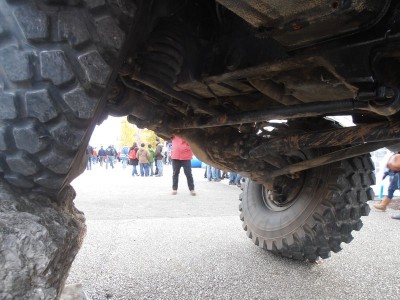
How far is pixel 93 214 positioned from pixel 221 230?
1963 mm

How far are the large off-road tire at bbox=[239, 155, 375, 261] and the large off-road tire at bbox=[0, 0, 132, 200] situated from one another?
Answer: 176 centimetres

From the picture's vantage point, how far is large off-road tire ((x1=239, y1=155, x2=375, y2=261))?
231cm

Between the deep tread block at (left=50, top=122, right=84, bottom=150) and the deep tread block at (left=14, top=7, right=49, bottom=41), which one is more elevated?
the deep tread block at (left=14, top=7, right=49, bottom=41)

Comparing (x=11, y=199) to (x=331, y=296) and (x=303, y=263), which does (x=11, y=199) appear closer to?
(x=331, y=296)

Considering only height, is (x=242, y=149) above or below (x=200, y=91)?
below

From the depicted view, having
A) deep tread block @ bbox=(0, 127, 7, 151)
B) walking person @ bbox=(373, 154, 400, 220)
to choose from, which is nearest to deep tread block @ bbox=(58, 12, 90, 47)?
deep tread block @ bbox=(0, 127, 7, 151)

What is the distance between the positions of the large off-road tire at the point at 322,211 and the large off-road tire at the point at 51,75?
1.76m

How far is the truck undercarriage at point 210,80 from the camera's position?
1.04 metres

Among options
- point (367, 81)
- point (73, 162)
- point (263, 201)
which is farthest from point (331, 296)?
point (73, 162)

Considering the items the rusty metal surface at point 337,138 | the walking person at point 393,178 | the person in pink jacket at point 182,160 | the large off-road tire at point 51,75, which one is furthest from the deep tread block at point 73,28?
the person in pink jacket at point 182,160

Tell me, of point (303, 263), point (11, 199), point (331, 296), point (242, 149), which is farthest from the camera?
point (303, 263)

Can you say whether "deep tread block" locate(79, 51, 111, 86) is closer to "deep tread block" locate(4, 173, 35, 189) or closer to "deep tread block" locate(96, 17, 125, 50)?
"deep tread block" locate(96, 17, 125, 50)

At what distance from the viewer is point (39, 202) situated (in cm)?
125

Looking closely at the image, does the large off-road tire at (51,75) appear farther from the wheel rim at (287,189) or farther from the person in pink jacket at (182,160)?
the person in pink jacket at (182,160)
